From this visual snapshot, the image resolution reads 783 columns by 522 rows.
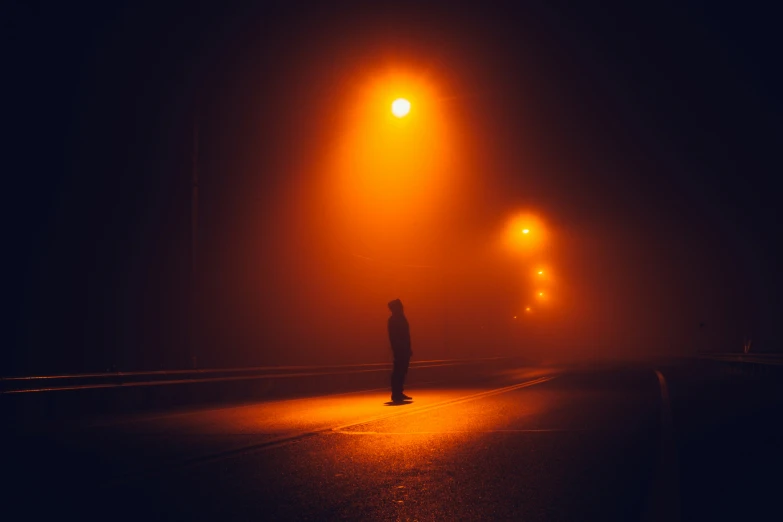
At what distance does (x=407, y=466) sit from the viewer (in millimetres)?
8250

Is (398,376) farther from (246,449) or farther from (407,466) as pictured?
(407,466)

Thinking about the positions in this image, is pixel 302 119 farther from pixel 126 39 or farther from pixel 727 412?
pixel 727 412

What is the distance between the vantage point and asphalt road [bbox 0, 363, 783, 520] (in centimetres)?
619

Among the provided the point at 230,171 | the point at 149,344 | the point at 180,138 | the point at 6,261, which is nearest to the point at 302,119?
the point at 230,171

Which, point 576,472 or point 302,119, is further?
point 302,119

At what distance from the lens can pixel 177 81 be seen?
2952 cm

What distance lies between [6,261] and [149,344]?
6101 mm

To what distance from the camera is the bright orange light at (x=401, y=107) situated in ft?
80.6

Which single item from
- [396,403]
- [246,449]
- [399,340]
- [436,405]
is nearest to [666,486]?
[246,449]

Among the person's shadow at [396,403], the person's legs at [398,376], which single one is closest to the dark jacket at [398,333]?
the person's legs at [398,376]

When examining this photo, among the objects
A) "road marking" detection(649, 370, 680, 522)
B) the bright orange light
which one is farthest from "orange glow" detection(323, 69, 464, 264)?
"road marking" detection(649, 370, 680, 522)

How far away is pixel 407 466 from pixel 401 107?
1758cm

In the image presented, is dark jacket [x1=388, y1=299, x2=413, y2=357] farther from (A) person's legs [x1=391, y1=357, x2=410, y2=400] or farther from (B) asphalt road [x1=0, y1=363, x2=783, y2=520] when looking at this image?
(B) asphalt road [x1=0, y1=363, x2=783, y2=520]

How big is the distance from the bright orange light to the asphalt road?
38.9ft
